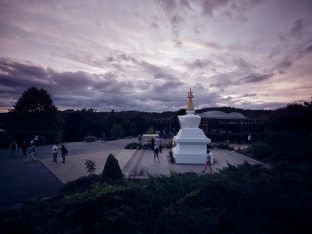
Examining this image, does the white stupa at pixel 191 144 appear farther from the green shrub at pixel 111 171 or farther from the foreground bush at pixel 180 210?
the foreground bush at pixel 180 210

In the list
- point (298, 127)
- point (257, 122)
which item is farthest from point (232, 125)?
point (298, 127)

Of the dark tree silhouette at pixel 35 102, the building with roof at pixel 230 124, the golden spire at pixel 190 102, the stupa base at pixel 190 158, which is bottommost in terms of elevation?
the stupa base at pixel 190 158

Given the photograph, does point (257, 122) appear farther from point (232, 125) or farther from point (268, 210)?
point (268, 210)

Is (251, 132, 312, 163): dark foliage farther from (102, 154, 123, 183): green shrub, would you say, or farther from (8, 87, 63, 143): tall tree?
(8, 87, 63, 143): tall tree

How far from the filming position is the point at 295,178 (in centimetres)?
634

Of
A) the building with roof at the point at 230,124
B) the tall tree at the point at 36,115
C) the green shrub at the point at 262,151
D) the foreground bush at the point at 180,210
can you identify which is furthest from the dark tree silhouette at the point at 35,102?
the foreground bush at the point at 180,210

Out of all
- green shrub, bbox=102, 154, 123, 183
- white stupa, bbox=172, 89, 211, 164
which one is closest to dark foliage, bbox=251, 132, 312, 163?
white stupa, bbox=172, 89, 211, 164

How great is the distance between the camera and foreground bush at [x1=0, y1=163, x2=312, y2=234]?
14.9 ft

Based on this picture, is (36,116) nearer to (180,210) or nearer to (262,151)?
(262,151)

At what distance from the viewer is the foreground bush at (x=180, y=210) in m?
A: 4.53

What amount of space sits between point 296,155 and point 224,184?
10.7 m

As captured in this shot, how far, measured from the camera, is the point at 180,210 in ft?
16.1

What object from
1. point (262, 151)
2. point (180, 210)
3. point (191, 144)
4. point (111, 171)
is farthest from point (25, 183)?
point (262, 151)

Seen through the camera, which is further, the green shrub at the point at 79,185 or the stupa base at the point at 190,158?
the stupa base at the point at 190,158
